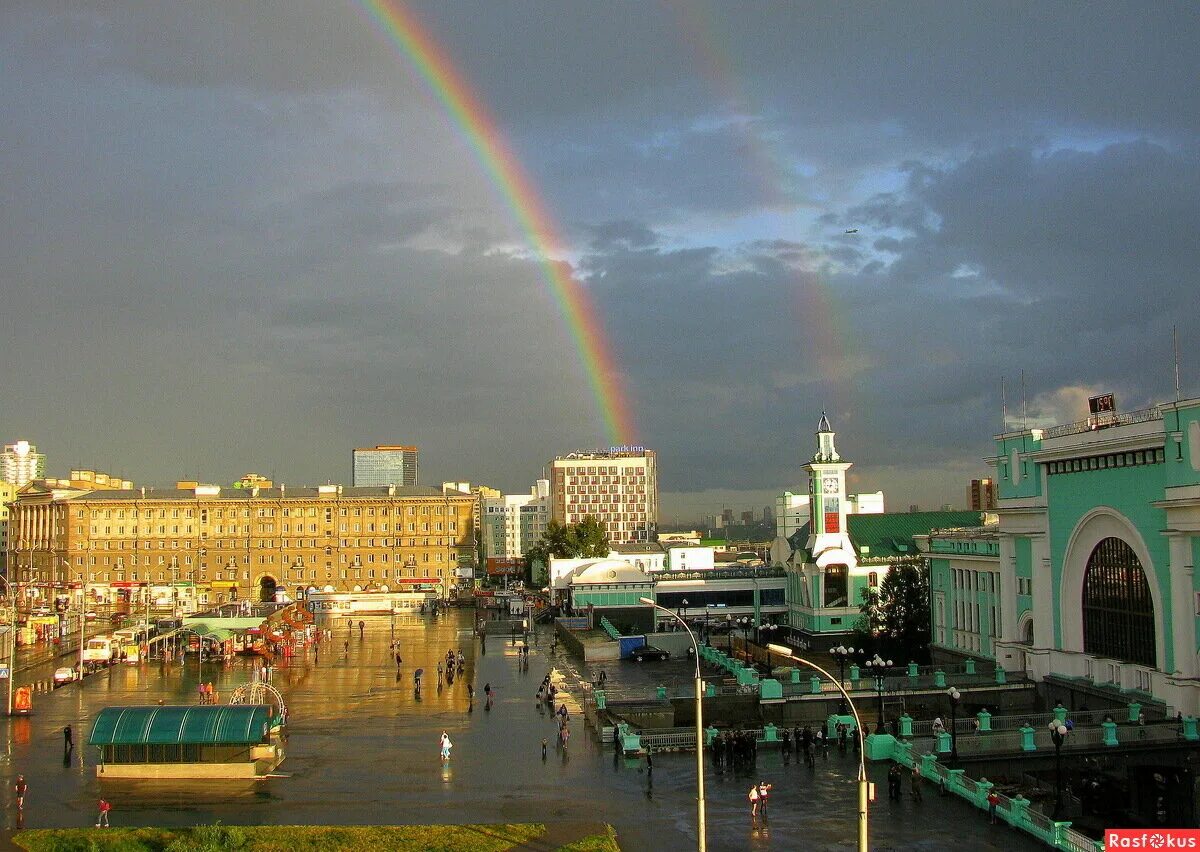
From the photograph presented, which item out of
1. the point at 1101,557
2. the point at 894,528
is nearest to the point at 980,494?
the point at 894,528

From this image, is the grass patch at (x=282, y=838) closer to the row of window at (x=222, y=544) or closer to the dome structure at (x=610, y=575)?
the dome structure at (x=610, y=575)

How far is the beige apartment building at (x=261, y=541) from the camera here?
501 ft

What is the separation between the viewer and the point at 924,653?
7294 centimetres

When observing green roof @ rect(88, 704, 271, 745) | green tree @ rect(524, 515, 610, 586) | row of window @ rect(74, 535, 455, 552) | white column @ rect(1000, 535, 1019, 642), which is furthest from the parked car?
row of window @ rect(74, 535, 455, 552)

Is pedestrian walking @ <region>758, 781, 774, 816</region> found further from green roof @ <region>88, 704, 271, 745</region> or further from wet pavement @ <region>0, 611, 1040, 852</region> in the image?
green roof @ <region>88, 704, 271, 745</region>

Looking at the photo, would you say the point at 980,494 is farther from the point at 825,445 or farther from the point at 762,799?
the point at 762,799

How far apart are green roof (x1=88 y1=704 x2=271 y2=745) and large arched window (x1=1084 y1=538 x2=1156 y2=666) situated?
34737mm

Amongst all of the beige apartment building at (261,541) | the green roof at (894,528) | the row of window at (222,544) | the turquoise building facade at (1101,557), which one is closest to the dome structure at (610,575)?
the green roof at (894,528)

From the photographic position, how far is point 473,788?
36.8m

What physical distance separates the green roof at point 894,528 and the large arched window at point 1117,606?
4298 cm

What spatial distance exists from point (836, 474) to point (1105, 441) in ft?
161

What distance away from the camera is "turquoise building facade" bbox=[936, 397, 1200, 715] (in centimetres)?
4284

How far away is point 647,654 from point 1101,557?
34.4 m

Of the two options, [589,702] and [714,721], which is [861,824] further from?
[589,702]
